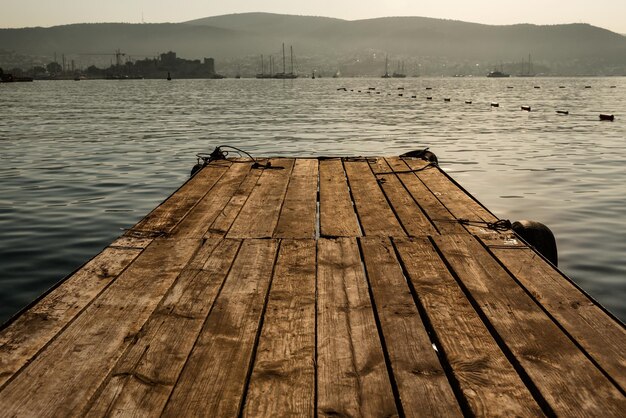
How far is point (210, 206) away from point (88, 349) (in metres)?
4.57

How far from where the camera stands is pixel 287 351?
3902 mm

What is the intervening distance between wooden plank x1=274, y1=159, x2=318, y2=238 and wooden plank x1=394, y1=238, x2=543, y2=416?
5.46 feet

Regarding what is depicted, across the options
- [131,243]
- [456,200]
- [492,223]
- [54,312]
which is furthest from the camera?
[456,200]

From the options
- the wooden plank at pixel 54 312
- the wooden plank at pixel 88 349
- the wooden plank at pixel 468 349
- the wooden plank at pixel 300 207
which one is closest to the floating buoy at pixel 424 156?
the wooden plank at pixel 300 207

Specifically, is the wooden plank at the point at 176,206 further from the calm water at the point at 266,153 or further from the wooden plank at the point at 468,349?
the wooden plank at the point at 468,349

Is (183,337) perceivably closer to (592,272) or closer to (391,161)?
(592,272)

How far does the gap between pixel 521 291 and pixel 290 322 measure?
1922mm

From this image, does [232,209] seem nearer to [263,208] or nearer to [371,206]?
[263,208]

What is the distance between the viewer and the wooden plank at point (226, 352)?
329cm

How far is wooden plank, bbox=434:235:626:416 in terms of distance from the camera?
10.8ft

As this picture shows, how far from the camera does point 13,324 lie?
14.0ft

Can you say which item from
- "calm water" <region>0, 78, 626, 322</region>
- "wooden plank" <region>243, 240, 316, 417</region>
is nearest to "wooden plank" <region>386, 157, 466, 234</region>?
"wooden plank" <region>243, 240, 316, 417</region>

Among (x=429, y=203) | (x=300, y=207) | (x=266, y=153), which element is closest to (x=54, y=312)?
(x=300, y=207)

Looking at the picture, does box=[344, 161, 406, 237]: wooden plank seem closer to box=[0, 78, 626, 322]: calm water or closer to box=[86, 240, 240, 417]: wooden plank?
box=[86, 240, 240, 417]: wooden plank
